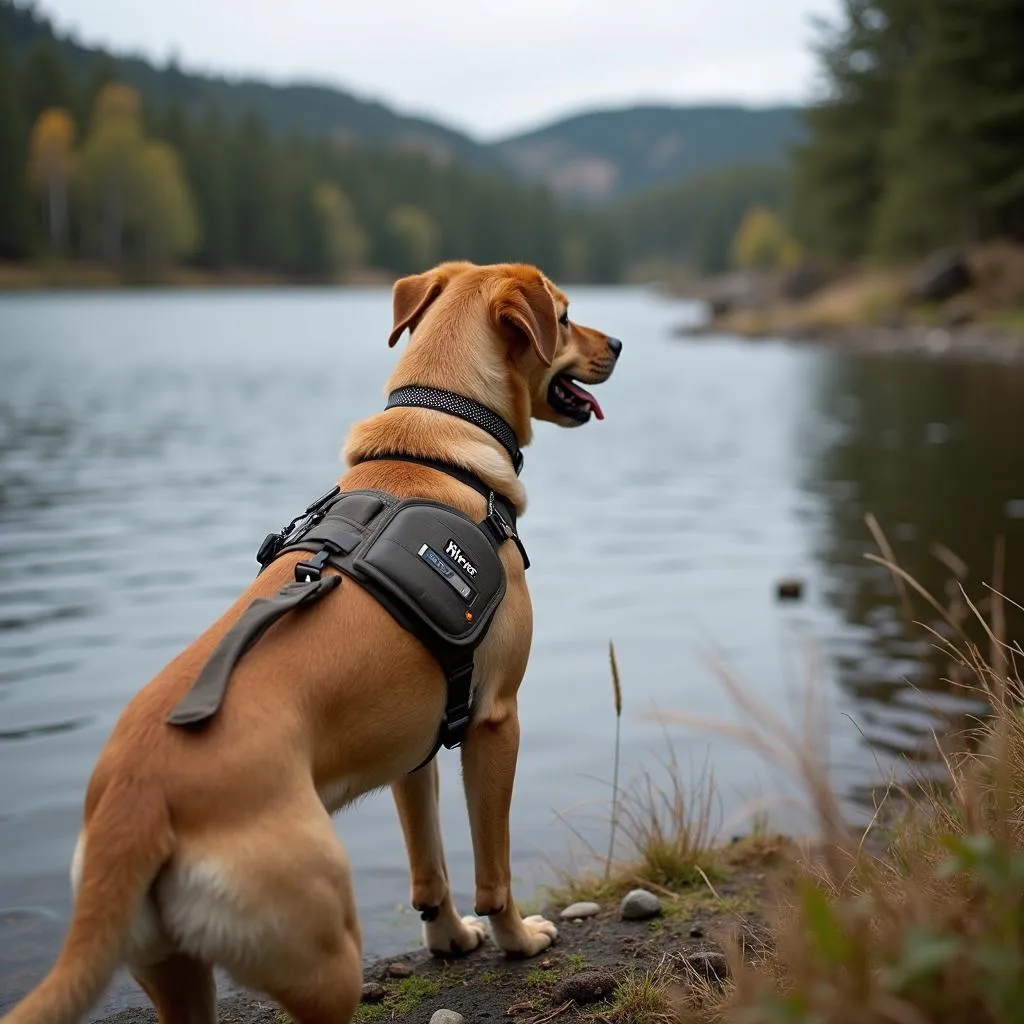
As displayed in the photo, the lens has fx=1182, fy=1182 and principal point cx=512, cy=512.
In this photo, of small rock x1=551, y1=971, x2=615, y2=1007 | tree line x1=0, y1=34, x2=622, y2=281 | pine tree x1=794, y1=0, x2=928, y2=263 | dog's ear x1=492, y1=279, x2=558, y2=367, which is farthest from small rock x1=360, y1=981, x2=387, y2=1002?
tree line x1=0, y1=34, x2=622, y2=281

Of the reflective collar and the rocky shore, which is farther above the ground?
the reflective collar

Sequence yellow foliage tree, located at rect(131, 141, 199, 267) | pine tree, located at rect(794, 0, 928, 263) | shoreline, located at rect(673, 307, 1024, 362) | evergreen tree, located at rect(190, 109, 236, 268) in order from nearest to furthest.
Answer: shoreline, located at rect(673, 307, 1024, 362)
pine tree, located at rect(794, 0, 928, 263)
yellow foliage tree, located at rect(131, 141, 199, 267)
evergreen tree, located at rect(190, 109, 236, 268)

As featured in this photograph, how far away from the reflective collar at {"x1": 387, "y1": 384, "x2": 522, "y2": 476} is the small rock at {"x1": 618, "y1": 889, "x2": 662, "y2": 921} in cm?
184

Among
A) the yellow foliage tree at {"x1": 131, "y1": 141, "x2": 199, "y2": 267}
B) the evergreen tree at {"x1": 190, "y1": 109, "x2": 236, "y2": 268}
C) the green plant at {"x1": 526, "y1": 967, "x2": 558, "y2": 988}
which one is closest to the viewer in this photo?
the green plant at {"x1": 526, "y1": 967, "x2": 558, "y2": 988}

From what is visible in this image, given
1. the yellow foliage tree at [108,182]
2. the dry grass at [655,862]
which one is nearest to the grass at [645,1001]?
the dry grass at [655,862]

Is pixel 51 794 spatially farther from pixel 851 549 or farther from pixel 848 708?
pixel 851 549

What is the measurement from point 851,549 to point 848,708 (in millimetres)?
4919

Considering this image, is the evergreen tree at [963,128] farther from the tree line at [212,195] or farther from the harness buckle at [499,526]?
the tree line at [212,195]

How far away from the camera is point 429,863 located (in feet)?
13.9

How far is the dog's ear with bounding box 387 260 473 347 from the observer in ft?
14.9

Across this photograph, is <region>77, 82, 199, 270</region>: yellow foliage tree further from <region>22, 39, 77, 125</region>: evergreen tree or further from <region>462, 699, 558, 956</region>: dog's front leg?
<region>462, 699, 558, 956</region>: dog's front leg

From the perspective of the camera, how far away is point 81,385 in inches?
1107

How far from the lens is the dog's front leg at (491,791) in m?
3.84

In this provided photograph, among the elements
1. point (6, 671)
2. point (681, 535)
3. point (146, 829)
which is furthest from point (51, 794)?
point (681, 535)
